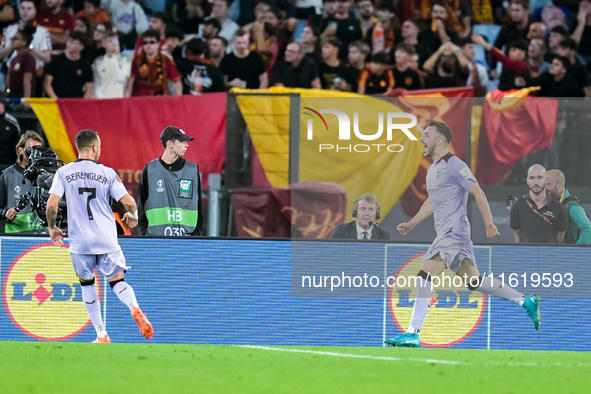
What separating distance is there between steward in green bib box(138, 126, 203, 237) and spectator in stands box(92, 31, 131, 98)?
3335 millimetres

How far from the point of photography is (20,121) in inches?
484

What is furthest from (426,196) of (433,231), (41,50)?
(41,50)

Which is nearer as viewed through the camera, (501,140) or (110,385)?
(110,385)

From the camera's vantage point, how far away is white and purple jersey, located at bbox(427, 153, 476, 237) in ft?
31.6

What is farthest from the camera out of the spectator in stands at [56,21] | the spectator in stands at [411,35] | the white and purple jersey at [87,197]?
the spectator in stands at [56,21]

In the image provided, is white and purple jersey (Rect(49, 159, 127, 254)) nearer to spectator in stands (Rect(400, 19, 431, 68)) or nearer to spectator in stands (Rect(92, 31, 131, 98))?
spectator in stands (Rect(92, 31, 131, 98))

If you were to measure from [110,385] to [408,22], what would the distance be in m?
9.30

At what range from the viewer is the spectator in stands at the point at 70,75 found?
13344 mm

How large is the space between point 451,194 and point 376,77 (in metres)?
3.85

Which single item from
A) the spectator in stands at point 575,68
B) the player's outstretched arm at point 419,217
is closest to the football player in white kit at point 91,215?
the player's outstretched arm at point 419,217

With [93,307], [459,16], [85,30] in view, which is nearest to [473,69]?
[459,16]

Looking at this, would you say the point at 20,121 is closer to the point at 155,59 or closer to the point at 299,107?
the point at 155,59

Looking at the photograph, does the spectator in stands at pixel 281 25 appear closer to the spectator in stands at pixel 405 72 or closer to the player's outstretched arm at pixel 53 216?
the spectator in stands at pixel 405 72

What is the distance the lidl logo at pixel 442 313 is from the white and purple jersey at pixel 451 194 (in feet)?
1.44
